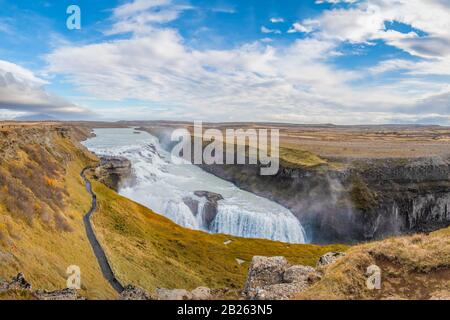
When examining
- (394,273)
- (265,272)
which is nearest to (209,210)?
(265,272)

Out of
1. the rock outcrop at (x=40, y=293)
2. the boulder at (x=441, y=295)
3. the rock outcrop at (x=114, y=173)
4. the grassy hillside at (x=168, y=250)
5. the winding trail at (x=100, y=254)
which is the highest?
the boulder at (x=441, y=295)

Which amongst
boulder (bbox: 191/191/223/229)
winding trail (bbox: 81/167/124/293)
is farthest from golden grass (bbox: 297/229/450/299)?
boulder (bbox: 191/191/223/229)

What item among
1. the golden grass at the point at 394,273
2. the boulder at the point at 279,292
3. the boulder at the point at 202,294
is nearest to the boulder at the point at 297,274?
the boulder at the point at 279,292

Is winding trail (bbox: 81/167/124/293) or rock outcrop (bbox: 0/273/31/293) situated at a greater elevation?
rock outcrop (bbox: 0/273/31/293)

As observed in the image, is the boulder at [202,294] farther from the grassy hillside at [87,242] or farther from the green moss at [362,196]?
the green moss at [362,196]

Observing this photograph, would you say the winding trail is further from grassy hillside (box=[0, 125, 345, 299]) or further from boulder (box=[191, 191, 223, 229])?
boulder (box=[191, 191, 223, 229])
